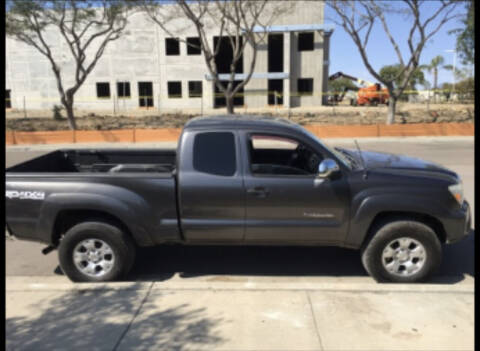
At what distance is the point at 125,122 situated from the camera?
2602 cm

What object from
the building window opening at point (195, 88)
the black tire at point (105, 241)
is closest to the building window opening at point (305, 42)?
the building window opening at point (195, 88)

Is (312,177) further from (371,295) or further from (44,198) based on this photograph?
(44,198)

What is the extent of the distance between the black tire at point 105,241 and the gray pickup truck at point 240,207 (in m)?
0.01

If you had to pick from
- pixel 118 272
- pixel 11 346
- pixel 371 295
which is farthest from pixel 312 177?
pixel 11 346

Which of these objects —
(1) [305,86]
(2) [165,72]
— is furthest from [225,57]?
(1) [305,86]

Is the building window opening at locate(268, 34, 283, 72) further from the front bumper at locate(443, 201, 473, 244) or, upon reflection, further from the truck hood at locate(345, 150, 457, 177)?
the front bumper at locate(443, 201, 473, 244)

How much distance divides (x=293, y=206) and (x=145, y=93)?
3768 cm

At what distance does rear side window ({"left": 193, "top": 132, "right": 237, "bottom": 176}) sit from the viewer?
4520 millimetres

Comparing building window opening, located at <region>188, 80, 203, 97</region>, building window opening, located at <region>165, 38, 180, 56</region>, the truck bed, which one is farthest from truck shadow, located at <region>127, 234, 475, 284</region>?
building window opening, located at <region>165, 38, 180, 56</region>

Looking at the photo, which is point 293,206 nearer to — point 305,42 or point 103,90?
point 305,42

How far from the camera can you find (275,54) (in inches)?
1679

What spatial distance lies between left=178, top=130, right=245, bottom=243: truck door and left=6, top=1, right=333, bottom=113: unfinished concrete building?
33.9 meters

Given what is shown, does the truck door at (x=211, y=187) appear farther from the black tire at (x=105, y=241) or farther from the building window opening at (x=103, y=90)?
the building window opening at (x=103, y=90)

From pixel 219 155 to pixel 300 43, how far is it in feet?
123
